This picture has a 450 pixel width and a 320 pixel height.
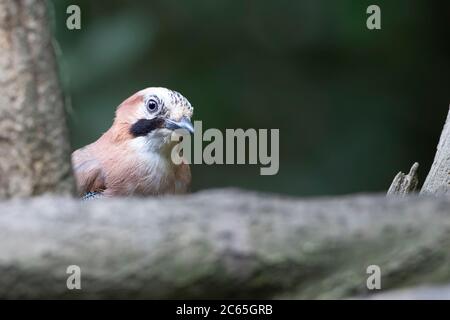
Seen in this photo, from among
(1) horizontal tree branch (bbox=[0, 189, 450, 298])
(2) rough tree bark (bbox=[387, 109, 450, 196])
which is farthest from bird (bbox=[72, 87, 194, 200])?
(1) horizontal tree branch (bbox=[0, 189, 450, 298])

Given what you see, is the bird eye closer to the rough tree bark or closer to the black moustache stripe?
the black moustache stripe

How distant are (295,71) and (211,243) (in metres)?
5.78

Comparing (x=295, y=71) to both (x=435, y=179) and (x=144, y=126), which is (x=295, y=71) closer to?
(x=144, y=126)

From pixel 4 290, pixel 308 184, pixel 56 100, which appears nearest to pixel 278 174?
pixel 308 184

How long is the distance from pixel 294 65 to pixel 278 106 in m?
0.41

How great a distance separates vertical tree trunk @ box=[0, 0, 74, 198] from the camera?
2846mm

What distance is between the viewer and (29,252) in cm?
230

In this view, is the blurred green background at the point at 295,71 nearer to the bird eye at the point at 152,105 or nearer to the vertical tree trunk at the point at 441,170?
the bird eye at the point at 152,105

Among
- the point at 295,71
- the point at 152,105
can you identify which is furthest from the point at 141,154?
the point at 295,71

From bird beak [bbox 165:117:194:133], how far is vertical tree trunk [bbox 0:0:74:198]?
2.21 meters

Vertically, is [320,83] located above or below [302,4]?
below

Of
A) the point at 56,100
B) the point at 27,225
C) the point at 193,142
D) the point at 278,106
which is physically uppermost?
the point at 278,106

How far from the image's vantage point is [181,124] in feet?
16.8
